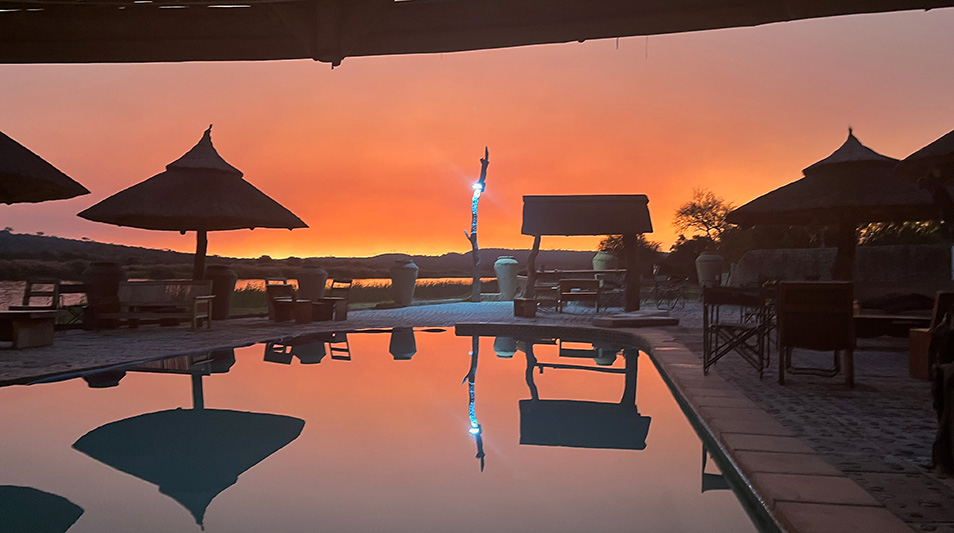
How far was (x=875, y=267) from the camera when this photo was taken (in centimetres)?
1489

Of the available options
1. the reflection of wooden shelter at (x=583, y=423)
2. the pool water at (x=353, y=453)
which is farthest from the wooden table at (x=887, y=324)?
the reflection of wooden shelter at (x=583, y=423)

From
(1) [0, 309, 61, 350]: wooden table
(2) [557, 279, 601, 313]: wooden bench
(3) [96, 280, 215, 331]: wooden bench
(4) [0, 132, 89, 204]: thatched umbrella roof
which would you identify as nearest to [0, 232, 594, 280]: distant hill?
(3) [96, 280, 215, 331]: wooden bench

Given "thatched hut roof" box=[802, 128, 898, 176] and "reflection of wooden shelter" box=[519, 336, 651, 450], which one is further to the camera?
"thatched hut roof" box=[802, 128, 898, 176]

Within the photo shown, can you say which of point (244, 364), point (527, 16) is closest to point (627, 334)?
point (244, 364)

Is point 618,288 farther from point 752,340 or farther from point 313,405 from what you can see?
point 313,405

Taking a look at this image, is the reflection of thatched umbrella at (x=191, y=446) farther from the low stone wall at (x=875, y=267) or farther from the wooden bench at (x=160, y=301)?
the low stone wall at (x=875, y=267)

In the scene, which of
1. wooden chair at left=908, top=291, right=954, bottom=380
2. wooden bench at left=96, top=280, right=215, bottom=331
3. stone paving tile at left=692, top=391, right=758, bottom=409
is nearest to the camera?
stone paving tile at left=692, top=391, right=758, bottom=409

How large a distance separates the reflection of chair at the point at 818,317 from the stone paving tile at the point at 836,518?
2.80m

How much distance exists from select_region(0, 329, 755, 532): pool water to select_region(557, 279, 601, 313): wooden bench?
654cm

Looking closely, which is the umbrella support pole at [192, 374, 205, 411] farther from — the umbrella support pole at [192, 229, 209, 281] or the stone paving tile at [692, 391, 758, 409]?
the umbrella support pole at [192, 229, 209, 281]

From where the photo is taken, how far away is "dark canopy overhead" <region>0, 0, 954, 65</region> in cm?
319

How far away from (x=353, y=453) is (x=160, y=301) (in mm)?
6960

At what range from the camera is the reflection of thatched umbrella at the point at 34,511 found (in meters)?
2.71

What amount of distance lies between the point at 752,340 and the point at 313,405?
663cm
